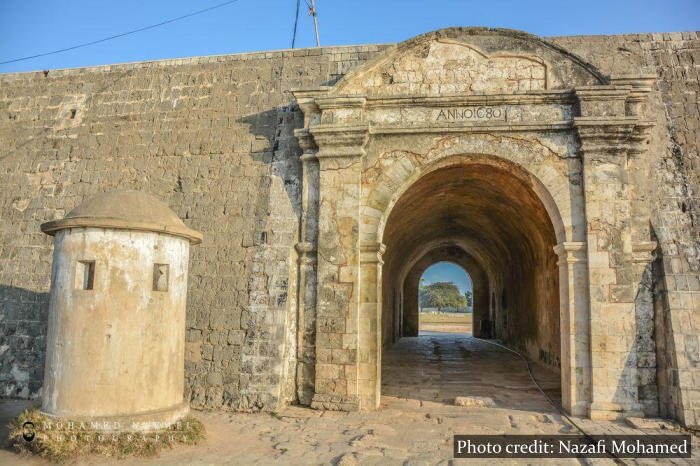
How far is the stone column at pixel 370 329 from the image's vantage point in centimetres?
761

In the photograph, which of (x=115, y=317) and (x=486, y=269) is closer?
(x=115, y=317)

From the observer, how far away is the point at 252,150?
8758 millimetres

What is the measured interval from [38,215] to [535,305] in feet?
35.9

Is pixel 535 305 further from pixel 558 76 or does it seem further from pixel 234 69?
pixel 234 69

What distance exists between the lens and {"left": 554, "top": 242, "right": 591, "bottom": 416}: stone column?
7.25 meters

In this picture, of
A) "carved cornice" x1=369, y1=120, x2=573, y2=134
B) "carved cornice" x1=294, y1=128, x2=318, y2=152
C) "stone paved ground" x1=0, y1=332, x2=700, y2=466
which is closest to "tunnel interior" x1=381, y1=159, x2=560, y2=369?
"carved cornice" x1=369, y1=120, x2=573, y2=134

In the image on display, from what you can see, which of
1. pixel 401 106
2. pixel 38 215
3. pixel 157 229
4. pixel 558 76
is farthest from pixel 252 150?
pixel 558 76

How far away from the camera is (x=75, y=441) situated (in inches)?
207

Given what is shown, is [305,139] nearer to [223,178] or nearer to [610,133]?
[223,178]

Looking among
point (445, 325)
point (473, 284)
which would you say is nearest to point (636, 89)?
point (473, 284)

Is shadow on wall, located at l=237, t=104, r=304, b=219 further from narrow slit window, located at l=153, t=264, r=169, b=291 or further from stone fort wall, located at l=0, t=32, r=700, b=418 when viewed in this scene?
narrow slit window, located at l=153, t=264, r=169, b=291

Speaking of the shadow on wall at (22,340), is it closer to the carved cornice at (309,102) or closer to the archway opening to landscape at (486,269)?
the carved cornice at (309,102)

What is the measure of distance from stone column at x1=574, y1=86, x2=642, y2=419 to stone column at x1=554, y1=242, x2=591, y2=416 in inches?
4.7

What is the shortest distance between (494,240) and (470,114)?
780 centimetres
